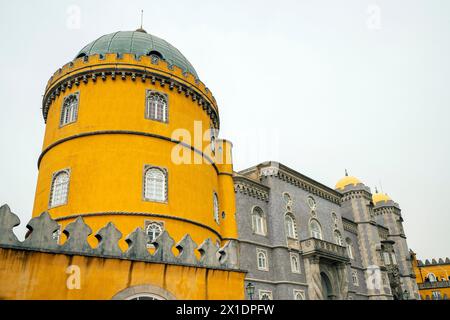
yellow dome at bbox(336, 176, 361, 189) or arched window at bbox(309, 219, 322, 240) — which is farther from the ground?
yellow dome at bbox(336, 176, 361, 189)

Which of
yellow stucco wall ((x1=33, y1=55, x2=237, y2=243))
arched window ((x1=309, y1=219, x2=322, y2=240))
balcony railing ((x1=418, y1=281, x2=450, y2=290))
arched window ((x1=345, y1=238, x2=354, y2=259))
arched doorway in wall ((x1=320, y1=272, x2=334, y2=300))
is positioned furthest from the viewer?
balcony railing ((x1=418, y1=281, x2=450, y2=290))

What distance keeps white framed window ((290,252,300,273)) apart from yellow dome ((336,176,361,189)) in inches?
697

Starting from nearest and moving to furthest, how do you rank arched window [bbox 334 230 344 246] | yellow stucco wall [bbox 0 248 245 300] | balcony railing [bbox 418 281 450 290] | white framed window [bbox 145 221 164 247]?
yellow stucco wall [bbox 0 248 245 300]
white framed window [bbox 145 221 164 247]
arched window [bbox 334 230 344 246]
balcony railing [bbox 418 281 450 290]

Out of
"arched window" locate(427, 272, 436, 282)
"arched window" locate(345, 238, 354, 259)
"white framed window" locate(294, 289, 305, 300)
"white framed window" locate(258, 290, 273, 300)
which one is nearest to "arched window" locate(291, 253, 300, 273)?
"white framed window" locate(294, 289, 305, 300)

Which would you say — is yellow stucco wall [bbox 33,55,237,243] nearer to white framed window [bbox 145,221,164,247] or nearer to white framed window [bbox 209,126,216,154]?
white framed window [bbox 145,221,164,247]

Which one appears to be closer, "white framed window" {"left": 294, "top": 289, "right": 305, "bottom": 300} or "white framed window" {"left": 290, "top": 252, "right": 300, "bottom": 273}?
"white framed window" {"left": 294, "top": 289, "right": 305, "bottom": 300}

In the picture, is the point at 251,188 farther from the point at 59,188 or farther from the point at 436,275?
the point at 436,275

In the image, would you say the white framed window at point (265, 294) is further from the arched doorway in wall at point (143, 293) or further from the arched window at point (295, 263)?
the arched doorway in wall at point (143, 293)

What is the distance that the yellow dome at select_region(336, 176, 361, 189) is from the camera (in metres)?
42.7

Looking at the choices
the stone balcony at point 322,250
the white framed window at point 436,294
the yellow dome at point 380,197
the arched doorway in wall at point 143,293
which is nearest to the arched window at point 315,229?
the stone balcony at point 322,250

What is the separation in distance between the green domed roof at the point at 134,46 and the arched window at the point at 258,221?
443 inches

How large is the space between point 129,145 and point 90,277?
951 cm
